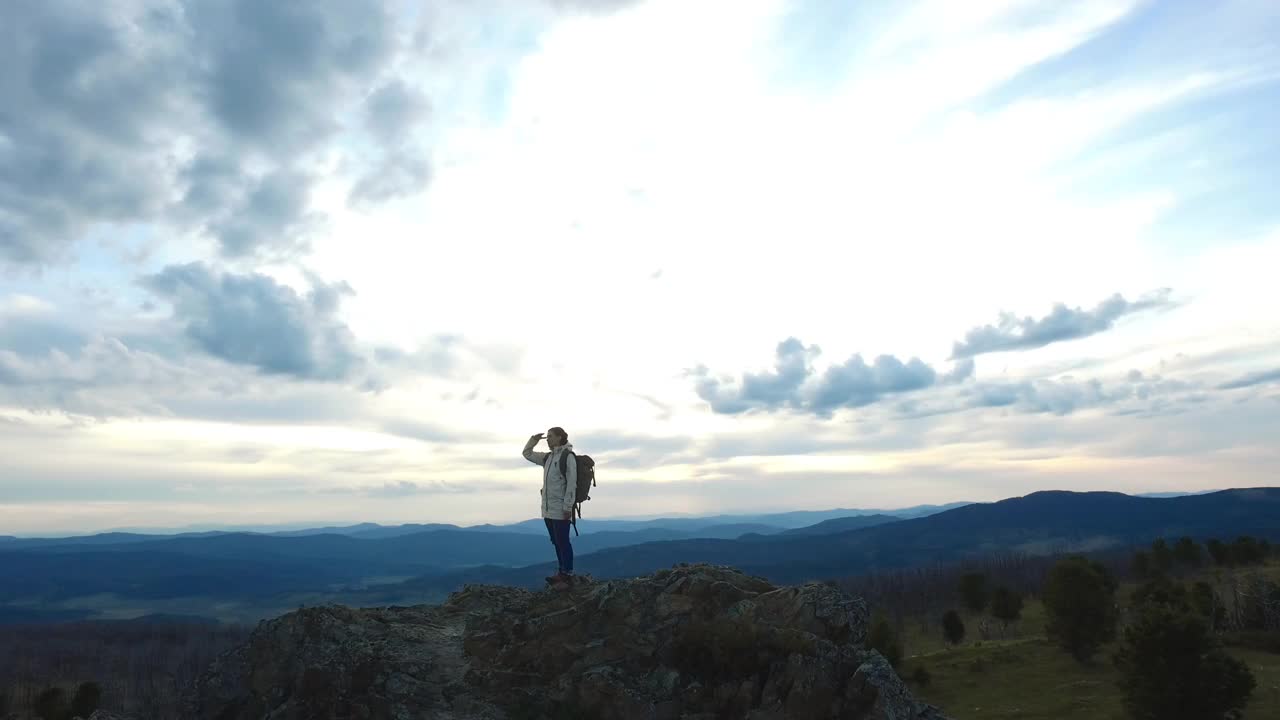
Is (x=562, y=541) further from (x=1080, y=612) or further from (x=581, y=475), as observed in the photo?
(x=1080, y=612)

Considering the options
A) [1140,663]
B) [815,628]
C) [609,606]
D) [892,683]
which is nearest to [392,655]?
[609,606]

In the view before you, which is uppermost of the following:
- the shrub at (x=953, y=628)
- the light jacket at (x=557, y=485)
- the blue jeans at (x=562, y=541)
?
the light jacket at (x=557, y=485)

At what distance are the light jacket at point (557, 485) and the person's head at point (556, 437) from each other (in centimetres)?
15

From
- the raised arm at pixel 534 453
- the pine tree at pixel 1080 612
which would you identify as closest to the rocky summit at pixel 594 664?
the raised arm at pixel 534 453

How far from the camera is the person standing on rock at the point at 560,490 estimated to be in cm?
2170

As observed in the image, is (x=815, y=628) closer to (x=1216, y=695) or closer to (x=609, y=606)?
(x=609, y=606)

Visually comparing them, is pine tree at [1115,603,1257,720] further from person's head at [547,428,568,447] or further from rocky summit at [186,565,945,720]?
person's head at [547,428,568,447]

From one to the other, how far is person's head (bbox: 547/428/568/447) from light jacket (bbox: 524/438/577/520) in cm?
15

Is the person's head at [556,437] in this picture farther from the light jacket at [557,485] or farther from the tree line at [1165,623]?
the tree line at [1165,623]

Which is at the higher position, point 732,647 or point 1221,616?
point 732,647

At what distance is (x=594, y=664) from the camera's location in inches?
702

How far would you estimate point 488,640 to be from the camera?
19.5 meters

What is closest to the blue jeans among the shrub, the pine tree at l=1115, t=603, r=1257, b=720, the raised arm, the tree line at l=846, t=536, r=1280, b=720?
the raised arm

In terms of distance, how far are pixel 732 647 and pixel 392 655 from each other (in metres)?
8.00
